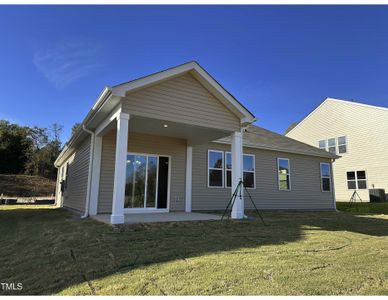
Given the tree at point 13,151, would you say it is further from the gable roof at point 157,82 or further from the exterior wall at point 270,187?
the exterior wall at point 270,187

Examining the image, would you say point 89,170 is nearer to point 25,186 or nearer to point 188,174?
point 188,174

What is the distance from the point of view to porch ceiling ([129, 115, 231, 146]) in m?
8.13

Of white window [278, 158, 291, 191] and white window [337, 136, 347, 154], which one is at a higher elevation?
white window [337, 136, 347, 154]

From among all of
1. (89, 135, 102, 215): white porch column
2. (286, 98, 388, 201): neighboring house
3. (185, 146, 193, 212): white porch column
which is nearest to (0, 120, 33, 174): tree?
(89, 135, 102, 215): white porch column

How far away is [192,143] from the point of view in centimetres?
1092

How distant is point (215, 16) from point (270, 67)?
6.85m

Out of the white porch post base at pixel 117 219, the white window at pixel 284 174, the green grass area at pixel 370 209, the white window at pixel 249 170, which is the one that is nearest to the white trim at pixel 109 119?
the white porch post base at pixel 117 219

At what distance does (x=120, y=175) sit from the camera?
6.57 meters

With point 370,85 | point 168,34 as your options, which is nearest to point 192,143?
point 168,34

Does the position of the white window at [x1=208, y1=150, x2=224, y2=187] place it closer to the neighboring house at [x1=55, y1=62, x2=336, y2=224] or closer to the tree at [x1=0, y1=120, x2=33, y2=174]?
the neighboring house at [x1=55, y1=62, x2=336, y2=224]

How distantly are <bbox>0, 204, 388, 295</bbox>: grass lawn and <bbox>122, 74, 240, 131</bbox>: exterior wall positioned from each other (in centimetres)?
296

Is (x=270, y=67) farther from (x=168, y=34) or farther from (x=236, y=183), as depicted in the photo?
(x=236, y=183)

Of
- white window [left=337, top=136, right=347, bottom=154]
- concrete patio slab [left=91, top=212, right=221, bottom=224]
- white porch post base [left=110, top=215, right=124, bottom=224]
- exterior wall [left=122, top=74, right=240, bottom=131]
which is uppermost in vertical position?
white window [left=337, top=136, right=347, bottom=154]

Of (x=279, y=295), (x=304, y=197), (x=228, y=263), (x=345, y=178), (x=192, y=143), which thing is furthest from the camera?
(x=345, y=178)
